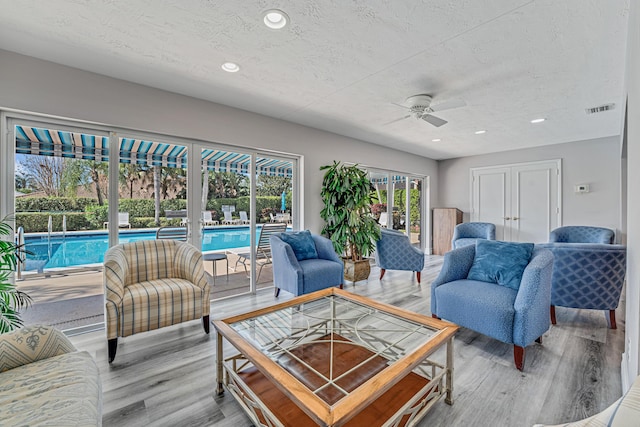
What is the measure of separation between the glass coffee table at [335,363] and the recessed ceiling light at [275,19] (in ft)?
6.75

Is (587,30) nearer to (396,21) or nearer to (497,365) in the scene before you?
(396,21)

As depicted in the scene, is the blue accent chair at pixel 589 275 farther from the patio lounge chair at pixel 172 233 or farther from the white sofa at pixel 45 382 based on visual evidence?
the patio lounge chair at pixel 172 233

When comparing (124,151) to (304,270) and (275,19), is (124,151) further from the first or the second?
(304,270)

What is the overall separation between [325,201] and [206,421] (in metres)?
3.34

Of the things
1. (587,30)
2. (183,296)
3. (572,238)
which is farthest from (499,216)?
(183,296)

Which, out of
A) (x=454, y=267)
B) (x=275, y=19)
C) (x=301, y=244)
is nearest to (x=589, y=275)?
(x=454, y=267)

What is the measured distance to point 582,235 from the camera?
4.52m

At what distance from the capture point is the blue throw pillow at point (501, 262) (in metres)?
2.44

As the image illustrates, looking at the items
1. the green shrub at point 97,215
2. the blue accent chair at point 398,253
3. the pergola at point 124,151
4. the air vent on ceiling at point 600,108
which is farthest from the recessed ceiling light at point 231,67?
the air vent on ceiling at point 600,108

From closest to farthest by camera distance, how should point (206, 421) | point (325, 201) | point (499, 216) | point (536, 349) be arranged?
point (206, 421) < point (536, 349) < point (325, 201) < point (499, 216)

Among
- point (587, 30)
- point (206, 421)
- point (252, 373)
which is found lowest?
point (206, 421)

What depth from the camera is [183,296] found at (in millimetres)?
2480

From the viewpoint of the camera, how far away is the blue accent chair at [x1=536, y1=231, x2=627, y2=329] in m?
2.57

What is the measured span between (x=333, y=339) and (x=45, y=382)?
1537 millimetres
